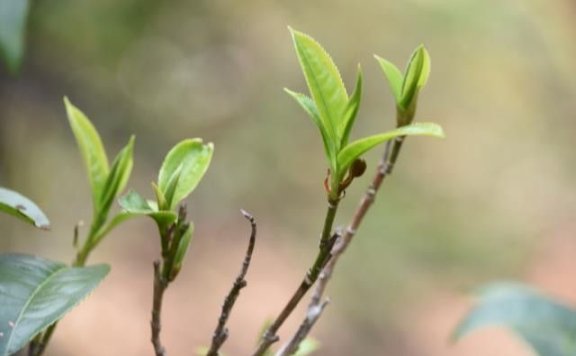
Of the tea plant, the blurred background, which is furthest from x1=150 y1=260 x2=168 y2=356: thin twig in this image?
the blurred background

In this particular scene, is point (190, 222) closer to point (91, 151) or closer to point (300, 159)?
point (91, 151)

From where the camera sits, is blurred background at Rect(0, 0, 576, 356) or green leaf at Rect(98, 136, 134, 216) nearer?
green leaf at Rect(98, 136, 134, 216)

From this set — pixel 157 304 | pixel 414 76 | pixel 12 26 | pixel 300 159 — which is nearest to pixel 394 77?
pixel 414 76

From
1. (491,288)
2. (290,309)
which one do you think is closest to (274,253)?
(491,288)

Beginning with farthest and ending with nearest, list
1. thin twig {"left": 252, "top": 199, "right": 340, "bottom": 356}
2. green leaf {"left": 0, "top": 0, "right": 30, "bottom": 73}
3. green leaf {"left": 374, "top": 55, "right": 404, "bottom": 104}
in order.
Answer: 1. green leaf {"left": 0, "top": 0, "right": 30, "bottom": 73}
2. green leaf {"left": 374, "top": 55, "right": 404, "bottom": 104}
3. thin twig {"left": 252, "top": 199, "right": 340, "bottom": 356}

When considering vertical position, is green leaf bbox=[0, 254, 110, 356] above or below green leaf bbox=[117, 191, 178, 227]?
below

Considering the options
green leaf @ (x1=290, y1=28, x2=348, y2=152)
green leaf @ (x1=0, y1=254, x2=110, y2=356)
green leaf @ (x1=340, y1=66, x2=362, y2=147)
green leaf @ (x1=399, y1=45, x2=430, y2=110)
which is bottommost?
green leaf @ (x1=0, y1=254, x2=110, y2=356)

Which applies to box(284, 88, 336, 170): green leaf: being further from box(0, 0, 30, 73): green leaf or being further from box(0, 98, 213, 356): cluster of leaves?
box(0, 0, 30, 73): green leaf

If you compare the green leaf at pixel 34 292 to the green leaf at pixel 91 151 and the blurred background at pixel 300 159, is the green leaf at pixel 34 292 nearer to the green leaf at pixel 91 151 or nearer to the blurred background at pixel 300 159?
the green leaf at pixel 91 151
